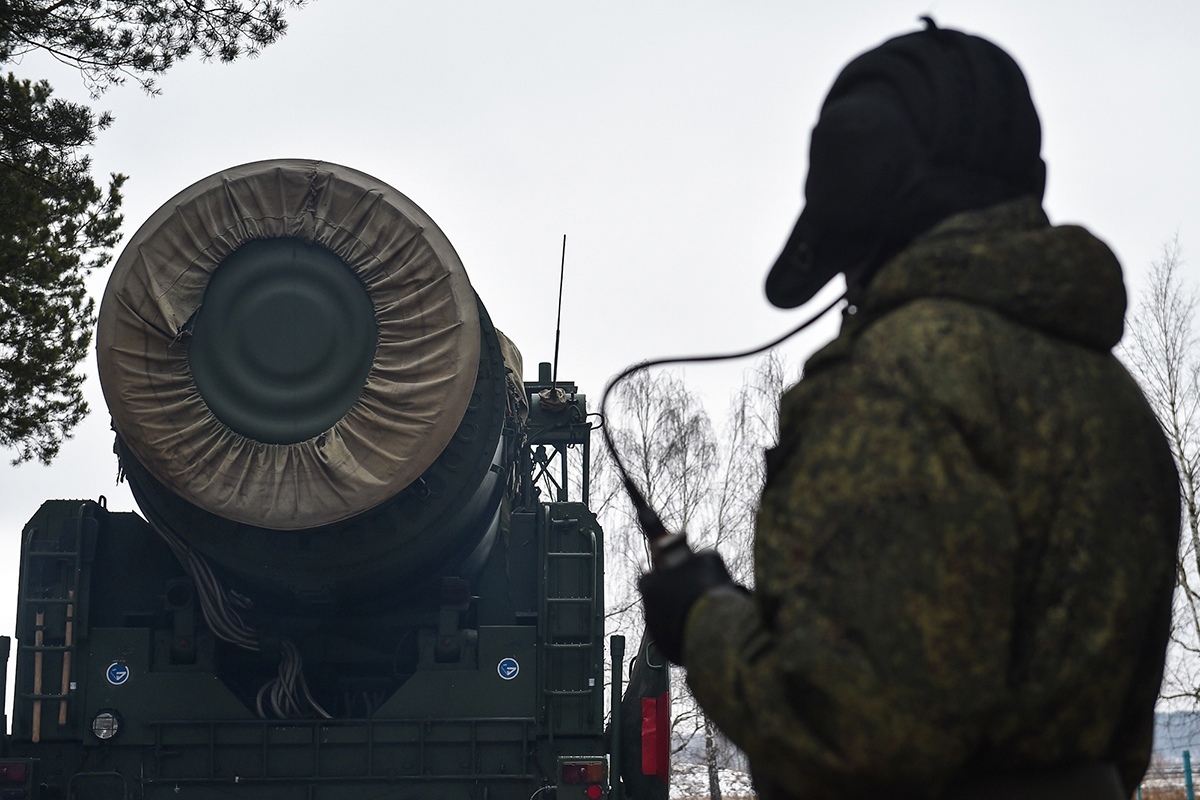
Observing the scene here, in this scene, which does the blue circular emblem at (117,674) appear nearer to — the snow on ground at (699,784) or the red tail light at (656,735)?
the red tail light at (656,735)

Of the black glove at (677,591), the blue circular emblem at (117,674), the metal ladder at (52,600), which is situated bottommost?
the black glove at (677,591)

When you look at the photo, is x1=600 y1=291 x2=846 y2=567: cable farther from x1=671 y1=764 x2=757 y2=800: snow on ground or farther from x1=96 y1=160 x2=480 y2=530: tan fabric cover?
x1=671 y1=764 x2=757 y2=800: snow on ground

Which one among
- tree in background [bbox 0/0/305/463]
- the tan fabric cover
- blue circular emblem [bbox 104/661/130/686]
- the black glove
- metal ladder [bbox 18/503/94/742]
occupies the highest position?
tree in background [bbox 0/0/305/463]

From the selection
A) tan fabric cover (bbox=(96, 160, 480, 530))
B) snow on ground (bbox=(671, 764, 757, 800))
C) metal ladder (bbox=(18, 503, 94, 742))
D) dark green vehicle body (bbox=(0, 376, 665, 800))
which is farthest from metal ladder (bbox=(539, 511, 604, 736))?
snow on ground (bbox=(671, 764, 757, 800))

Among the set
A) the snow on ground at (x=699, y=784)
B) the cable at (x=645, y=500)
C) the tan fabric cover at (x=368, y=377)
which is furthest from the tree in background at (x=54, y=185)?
the snow on ground at (x=699, y=784)

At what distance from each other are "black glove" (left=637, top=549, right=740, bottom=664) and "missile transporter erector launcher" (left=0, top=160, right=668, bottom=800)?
368 cm

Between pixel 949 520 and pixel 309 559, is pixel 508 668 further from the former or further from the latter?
pixel 949 520

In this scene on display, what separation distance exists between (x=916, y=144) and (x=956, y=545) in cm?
69

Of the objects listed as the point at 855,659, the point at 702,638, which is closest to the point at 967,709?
the point at 855,659

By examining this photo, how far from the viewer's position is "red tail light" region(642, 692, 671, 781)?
6.32 metres

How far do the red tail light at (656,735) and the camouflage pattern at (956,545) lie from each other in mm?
4477

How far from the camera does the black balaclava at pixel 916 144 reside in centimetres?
207

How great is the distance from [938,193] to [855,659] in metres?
0.75

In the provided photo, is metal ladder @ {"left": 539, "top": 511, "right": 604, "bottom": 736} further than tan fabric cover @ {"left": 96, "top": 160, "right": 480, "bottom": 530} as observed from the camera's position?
Yes
